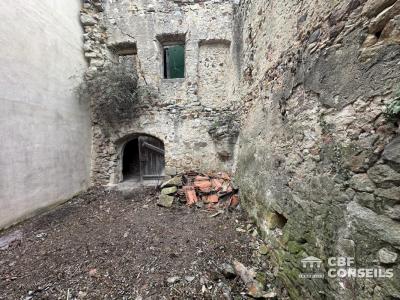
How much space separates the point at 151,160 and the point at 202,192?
2.33 m

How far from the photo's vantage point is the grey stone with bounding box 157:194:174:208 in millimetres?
3654

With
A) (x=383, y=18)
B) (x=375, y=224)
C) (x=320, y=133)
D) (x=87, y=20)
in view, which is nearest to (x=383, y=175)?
(x=375, y=224)

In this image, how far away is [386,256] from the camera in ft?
3.08

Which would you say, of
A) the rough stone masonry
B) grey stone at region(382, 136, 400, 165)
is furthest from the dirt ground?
grey stone at region(382, 136, 400, 165)

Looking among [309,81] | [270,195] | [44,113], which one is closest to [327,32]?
[309,81]

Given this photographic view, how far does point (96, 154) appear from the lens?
501cm

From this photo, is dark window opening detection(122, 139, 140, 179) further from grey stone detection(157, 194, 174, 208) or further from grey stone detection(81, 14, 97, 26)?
grey stone detection(81, 14, 97, 26)

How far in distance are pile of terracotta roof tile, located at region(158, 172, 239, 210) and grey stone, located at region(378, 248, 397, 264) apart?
8.54 ft

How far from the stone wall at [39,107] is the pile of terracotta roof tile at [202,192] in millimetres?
2176

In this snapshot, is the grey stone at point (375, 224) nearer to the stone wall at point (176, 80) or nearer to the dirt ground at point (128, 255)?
the dirt ground at point (128, 255)

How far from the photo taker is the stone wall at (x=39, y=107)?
2.78 meters

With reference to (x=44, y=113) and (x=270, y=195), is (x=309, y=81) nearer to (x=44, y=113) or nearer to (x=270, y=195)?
(x=270, y=195)

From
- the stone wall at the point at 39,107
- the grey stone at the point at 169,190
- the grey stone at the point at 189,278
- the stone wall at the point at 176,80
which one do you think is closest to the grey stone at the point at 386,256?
the grey stone at the point at 189,278

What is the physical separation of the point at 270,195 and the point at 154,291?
5.44 ft
